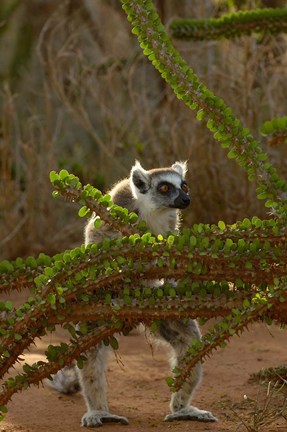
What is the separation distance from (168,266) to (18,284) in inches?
22.7

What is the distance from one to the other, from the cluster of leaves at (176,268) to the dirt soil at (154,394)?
1.60 feet

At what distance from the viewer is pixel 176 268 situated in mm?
3141

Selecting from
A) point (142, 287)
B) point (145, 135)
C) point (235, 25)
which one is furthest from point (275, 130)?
point (145, 135)

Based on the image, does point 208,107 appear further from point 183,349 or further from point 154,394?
point 154,394

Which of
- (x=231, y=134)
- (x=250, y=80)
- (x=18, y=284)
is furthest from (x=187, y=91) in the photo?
(x=250, y=80)

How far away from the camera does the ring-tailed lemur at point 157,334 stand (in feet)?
14.0

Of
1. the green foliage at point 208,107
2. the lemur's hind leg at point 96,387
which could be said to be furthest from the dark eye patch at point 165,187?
the green foliage at point 208,107

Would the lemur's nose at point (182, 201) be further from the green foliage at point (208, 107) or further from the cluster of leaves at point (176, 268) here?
the green foliage at point (208, 107)

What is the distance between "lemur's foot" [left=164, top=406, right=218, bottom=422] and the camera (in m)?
4.16

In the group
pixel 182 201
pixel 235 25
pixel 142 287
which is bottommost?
pixel 142 287

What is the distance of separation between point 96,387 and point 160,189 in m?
1.20

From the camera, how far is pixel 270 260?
307cm

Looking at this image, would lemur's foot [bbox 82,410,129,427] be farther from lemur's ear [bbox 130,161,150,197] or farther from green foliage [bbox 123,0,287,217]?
green foliage [bbox 123,0,287,217]

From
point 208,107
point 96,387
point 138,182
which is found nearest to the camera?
point 208,107
